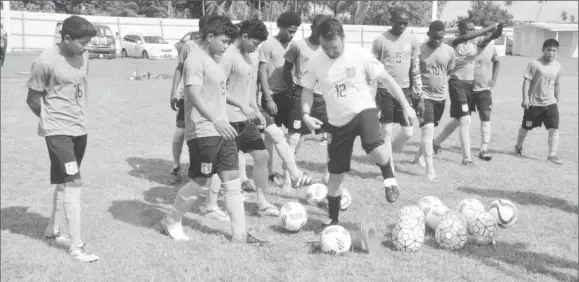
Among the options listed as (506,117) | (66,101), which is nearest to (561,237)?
(66,101)

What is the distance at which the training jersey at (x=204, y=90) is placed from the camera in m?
5.01

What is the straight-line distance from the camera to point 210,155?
16.8 feet

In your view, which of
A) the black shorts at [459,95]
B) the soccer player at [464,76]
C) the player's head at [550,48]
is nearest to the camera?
the soccer player at [464,76]

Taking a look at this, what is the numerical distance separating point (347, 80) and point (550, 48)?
5885mm

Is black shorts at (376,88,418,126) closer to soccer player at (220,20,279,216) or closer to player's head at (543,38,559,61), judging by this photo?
soccer player at (220,20,279,216)

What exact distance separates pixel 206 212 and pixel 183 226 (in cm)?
45

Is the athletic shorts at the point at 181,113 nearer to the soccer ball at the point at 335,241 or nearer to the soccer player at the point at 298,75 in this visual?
the soccer player at the point at 298,75

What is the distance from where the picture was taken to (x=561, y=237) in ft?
19.6

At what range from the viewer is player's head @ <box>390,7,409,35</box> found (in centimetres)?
749

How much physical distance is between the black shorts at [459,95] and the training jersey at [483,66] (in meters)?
0.33

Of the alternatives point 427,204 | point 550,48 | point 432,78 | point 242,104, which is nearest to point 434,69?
point 432,78

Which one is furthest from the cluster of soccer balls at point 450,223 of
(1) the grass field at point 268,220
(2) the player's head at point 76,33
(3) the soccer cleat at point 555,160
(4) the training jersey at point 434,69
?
(3) the soccer cleat at point 555,160

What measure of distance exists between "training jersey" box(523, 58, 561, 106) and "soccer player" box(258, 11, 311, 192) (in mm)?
4913

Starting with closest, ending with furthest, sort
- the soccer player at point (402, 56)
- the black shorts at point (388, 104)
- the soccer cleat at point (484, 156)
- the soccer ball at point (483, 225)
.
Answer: the soccer ball at point (483, 225), the soccer player at point (402, 56), the black shorts at point (388, 104), the soccer cleat at point (484, 156)
